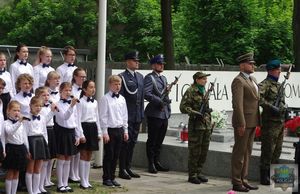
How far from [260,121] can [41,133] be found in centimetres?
374

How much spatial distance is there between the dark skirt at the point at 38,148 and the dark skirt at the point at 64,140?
23.5 inches

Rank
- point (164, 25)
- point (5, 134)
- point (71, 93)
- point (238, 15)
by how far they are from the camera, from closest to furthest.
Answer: point (5, 134) < point (71, 93) < point (164, 25) < point (238, 15)

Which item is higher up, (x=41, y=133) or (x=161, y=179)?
(x=41, y=133)

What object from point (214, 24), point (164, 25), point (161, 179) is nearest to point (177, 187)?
point (161, 179)

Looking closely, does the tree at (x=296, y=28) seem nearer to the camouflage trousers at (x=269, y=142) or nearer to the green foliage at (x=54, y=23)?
the camouflage trousers at (x=269, y=142)

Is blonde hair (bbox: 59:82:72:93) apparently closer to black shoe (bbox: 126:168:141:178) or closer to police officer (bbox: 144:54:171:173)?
police officer (bbox: 144:54:171:173)

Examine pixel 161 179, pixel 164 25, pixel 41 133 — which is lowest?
pixel 161 179

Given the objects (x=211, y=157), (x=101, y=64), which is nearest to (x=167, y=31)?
(x=101, y=64)

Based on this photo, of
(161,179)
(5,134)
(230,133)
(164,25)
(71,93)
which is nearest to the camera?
(5,134)

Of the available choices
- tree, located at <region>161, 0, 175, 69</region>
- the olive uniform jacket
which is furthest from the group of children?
tree, located at <region>161, 0, 175, 69</region>

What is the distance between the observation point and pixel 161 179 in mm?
13102

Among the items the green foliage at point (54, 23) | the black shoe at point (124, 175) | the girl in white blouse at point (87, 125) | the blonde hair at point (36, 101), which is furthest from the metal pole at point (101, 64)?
the green foliage at point (54, 23)

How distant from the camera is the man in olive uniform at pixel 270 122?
12.3 meters

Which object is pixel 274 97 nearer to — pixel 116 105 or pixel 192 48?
pixel 116 105
